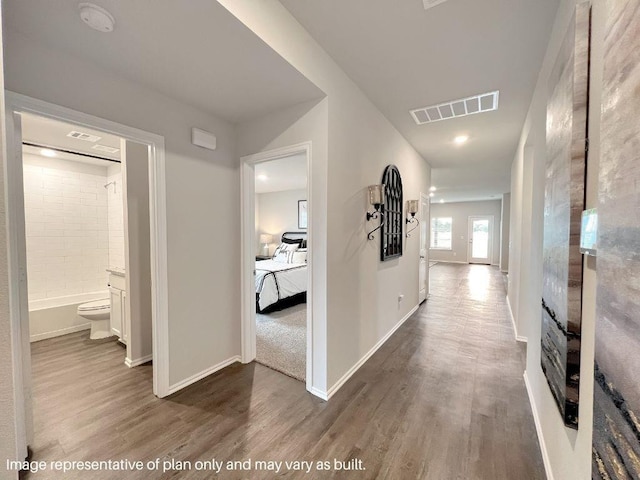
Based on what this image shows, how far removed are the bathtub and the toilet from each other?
1.33ft

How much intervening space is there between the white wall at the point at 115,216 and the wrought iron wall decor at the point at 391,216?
3.65m

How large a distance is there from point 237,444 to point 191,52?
2374mm

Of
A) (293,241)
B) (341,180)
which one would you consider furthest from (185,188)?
(293,241)

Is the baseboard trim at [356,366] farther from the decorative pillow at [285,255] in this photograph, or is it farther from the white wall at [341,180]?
the decorative pillow at [285,255]

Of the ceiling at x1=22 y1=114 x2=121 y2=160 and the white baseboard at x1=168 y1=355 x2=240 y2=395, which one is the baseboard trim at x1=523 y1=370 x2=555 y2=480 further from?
the ceiling at x1=22 y1=114 x2=121 y2=160

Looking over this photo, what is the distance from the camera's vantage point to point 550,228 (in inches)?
53.0

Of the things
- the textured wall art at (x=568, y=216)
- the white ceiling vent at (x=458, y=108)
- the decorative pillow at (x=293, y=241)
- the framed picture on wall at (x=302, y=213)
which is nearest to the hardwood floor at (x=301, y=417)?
the textured wall art at (x=568, y=216)

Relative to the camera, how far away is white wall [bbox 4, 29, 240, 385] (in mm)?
1508

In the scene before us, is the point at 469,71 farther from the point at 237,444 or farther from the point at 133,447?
the point at 133,447

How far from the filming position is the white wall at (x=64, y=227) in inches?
133

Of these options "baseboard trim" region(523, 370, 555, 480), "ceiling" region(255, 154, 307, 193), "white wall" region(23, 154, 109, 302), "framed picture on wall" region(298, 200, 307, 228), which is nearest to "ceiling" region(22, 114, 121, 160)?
"white wall" region(23, 154, 109, 302)

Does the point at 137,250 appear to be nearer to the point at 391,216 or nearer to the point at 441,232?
the point at 391,216

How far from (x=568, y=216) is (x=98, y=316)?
4.27m

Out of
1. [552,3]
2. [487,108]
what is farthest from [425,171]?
[552,3]
